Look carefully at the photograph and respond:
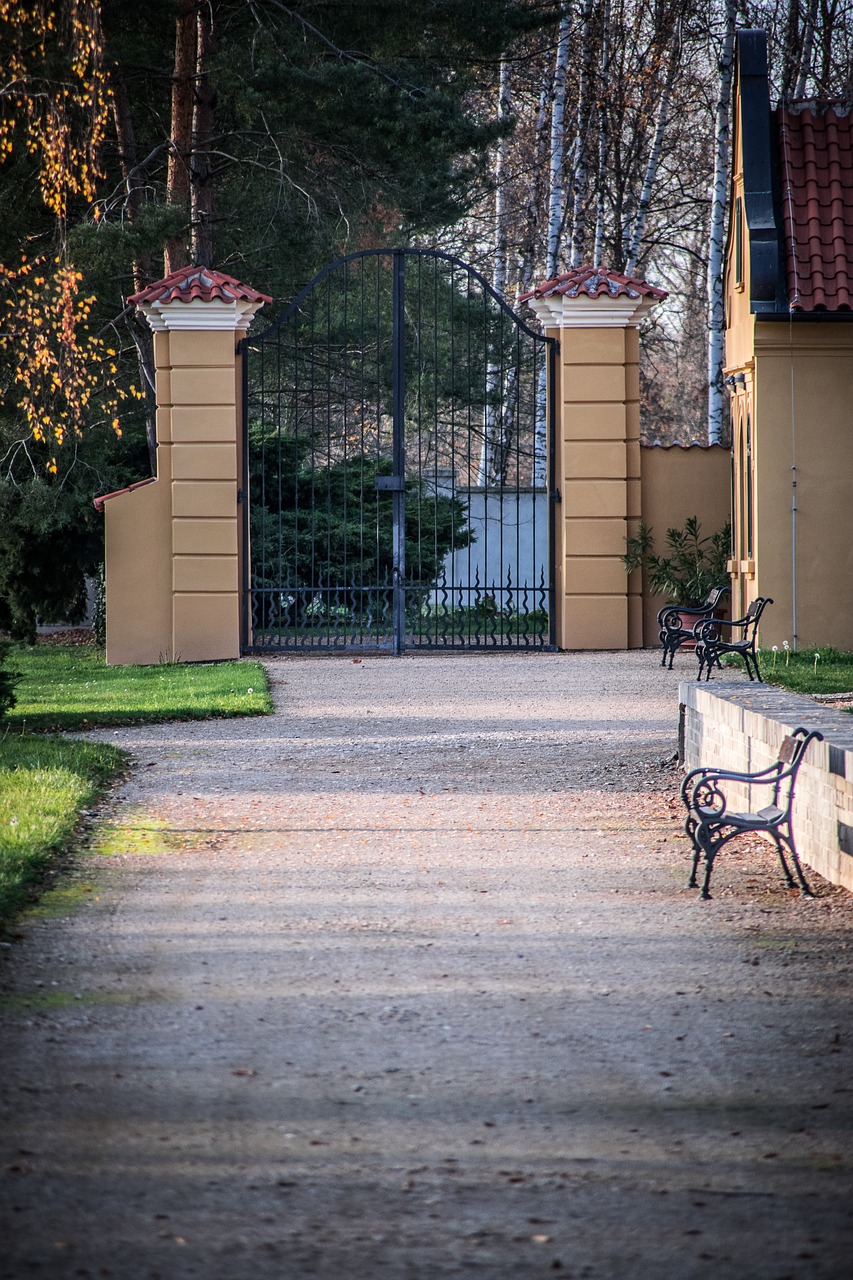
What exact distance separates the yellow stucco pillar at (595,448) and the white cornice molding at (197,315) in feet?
10.8

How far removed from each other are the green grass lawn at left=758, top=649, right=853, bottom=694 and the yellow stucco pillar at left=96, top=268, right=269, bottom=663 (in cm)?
580

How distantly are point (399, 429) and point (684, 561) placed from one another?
3.56 m

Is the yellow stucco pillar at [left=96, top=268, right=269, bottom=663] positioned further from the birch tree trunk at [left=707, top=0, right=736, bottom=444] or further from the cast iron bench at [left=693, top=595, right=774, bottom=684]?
the birch tree trunk at [left=707, top=0, right=736, bottom=444]

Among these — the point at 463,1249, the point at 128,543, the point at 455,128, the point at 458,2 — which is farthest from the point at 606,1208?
the point at 458,2

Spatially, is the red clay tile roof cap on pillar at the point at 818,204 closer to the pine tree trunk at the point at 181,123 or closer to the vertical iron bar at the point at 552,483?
the vertical iron bar at the point at 552,483

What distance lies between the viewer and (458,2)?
18.7 meters

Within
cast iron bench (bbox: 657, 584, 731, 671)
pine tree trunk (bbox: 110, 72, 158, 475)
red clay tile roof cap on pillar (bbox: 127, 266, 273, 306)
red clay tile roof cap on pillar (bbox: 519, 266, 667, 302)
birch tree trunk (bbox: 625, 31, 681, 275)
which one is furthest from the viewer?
birch tree trunk (bbox: 625, 31, 681, 275)

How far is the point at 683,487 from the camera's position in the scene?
55.9 feet

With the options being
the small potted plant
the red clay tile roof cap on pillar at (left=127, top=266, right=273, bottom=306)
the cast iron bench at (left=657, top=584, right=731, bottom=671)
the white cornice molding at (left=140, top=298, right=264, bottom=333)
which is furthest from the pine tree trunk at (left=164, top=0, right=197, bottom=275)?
the cast iron bench at (left=657, top=584, right=731, bottom=671)

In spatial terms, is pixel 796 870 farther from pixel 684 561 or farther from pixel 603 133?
pixel 603 133

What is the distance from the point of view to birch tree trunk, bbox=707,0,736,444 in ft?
Answer: 70.2

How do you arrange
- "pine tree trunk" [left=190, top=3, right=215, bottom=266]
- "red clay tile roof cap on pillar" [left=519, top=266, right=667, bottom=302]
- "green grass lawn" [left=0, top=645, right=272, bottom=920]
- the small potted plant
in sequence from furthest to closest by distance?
"pine tree trunk" [left=190, top=3, right=215, bottom=266] → the small potted plant → "red clay tile roof cap on pillar" [left=519, top=266, right=667, bottom=302] → "green grass lawn" [left=0, top=645, right=272, bottom=920]

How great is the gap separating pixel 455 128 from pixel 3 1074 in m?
16.1

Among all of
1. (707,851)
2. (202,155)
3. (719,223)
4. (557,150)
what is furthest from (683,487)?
(707,851)
